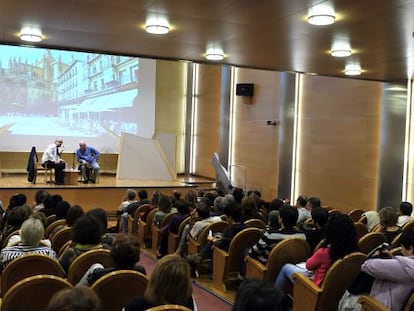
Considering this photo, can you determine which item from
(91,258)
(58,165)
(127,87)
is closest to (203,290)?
(91,258)

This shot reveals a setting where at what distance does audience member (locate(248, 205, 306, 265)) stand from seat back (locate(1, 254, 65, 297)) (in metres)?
1.83

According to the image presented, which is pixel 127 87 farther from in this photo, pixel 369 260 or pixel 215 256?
pixel 369 260

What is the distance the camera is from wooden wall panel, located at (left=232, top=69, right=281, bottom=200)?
38.0 ft

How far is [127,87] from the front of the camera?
1497 cm

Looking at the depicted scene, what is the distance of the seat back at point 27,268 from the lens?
9.60 feet

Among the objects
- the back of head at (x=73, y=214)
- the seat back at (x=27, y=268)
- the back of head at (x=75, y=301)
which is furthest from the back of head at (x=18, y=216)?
the back of head at (x=75, y=301)

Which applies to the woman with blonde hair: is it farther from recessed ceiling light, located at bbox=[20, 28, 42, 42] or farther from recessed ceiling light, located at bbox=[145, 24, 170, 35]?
recessed ceiling light, located at bbox=[20, 28, 42, 42]

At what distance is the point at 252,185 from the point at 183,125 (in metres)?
5.21

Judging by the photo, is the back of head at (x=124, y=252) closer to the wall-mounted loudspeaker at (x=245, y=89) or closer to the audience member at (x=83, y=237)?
the audience member at (x=83, y=237)

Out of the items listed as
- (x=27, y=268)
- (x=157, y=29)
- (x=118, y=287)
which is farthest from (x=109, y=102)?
(x=118, y=287)

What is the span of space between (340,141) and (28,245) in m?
7.37

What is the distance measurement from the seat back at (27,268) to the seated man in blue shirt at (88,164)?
851 cm

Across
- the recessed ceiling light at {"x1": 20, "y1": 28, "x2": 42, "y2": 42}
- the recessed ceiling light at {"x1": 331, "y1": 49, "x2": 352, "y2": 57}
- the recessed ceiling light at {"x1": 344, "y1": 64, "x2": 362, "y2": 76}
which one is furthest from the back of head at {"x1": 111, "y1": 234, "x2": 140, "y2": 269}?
the recessed ceiling light at {"x1": 344, "y1": 64, "x2": 362, "y2": 76}

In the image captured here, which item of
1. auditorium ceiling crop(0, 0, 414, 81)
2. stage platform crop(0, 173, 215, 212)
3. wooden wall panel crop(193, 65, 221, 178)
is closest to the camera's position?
auditorium ceiling crop(0, 0, 414, 81)
